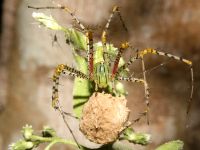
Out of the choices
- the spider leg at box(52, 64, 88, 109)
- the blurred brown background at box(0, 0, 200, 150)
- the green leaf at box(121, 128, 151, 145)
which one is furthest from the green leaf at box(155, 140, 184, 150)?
the blurred brown background at box(0, 0, 200, 150)

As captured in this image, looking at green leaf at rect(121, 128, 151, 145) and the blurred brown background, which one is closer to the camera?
green leaf at rect(121, 128, 151, 145)

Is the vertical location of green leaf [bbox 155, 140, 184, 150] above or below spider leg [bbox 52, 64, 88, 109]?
below

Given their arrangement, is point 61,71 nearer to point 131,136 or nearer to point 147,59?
point 131,136

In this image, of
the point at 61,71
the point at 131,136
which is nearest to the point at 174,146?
the point at 131,136

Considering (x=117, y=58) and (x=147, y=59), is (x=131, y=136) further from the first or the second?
(x=147, y=59)

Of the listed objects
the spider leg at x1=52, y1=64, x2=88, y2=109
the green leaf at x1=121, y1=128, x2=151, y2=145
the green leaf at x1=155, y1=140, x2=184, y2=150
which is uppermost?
the spider leg at x1=52, y1=64, x2=88, y2=109

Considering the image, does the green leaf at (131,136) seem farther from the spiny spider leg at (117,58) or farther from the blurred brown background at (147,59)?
the blurred brown background at (147,59)

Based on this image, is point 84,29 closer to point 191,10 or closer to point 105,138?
point 105,138

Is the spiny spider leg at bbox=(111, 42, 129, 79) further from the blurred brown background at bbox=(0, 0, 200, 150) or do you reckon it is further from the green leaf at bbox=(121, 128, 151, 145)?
the blurred brown background at bbox=(0, 0, 200, 150)

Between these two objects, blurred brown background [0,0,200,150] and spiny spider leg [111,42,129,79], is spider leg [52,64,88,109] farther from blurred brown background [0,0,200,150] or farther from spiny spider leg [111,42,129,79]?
blurred brown background [0,0,200,150]

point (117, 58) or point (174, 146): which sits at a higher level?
point (117, 58)

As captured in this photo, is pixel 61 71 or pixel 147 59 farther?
pixel 147 59
